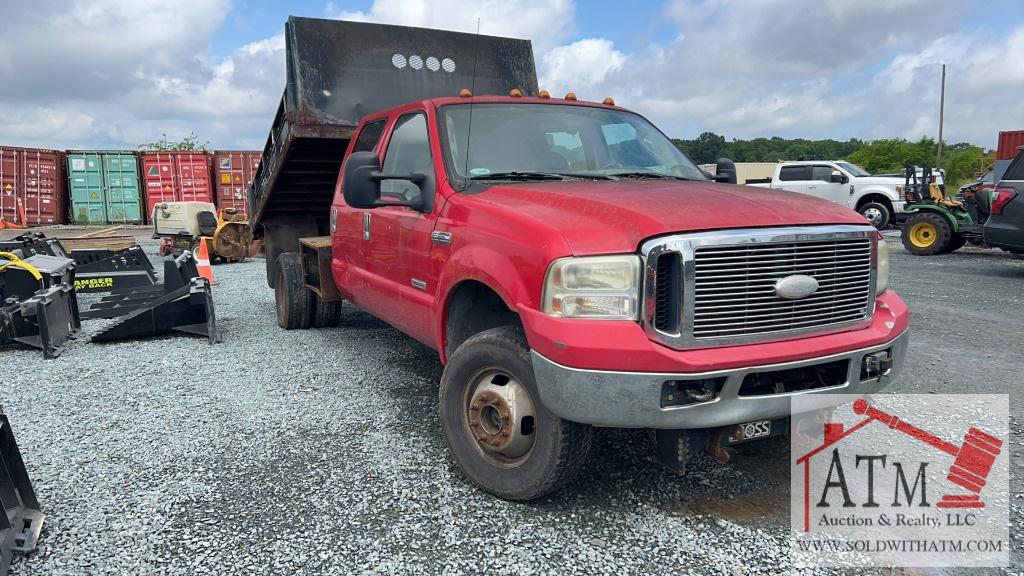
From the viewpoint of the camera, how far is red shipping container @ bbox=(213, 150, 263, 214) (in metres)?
23.4

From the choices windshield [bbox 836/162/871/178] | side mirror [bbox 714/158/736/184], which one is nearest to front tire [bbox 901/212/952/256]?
windshield [bbox 836/162/871/178]

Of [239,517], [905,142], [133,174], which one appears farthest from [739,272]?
[905,142]

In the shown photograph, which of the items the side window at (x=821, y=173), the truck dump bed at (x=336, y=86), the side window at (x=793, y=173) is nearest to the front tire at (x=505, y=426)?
the truck dump bed at (x=336, y=86)

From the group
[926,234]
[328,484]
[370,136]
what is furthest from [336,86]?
[926,234]

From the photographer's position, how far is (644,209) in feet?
9.02

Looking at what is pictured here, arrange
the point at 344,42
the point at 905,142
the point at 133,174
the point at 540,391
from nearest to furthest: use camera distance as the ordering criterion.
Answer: the point at 540,391 → the point at 344,42 → the point at 133,174 → the point at 905,142

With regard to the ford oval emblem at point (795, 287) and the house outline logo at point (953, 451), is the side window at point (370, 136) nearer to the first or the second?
the ford oval emblem at point (795, 287)

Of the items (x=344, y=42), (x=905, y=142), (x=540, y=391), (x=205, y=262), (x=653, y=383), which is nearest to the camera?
(x=653, y=383)

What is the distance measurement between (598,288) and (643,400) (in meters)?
0.45

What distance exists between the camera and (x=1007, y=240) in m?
9.48

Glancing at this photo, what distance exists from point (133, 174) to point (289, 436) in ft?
75.1

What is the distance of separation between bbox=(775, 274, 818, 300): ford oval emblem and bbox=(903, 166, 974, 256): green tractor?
12357mm

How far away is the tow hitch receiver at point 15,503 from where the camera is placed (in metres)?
Result: 2.55

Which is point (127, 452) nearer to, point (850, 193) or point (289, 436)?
point (289, 436)
